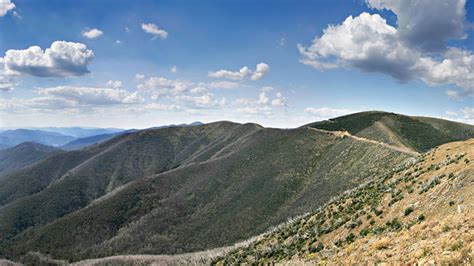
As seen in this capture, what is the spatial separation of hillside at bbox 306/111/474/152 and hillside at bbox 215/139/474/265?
2614 inches

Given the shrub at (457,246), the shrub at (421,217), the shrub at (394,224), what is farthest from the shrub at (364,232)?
the shrub at (457,246)

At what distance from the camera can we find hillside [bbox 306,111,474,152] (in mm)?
109688

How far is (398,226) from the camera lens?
2155cm

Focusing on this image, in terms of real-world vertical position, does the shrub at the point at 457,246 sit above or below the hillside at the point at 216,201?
above

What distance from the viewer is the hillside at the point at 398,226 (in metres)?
15.0

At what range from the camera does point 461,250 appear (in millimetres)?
13094

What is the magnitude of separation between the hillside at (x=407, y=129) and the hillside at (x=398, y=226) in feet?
218

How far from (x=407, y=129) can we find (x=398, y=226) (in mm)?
121974

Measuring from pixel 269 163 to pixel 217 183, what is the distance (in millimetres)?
20149

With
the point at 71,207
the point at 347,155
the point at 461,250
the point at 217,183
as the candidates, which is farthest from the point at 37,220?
the point at 461,250

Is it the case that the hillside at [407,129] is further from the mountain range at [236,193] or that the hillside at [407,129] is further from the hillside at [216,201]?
the hillside at [216,201]

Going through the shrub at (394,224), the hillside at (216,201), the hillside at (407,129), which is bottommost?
the hillside at (216,201)

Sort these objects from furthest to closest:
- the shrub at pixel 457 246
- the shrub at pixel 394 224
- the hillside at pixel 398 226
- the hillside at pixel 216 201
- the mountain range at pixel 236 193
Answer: the mountain range at pixel 236 193, the hillside at pixel 216 201, the shrub at pixel 394 224, the hillside at pixel 398 226, the shrub at pixel 457 246

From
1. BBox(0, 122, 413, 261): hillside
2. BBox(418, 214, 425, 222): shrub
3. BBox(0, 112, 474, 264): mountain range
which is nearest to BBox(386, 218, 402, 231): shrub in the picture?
BBox(418, 214, 425, 222): shrub
